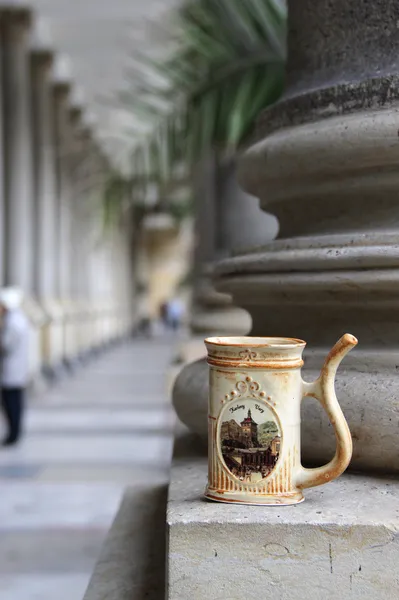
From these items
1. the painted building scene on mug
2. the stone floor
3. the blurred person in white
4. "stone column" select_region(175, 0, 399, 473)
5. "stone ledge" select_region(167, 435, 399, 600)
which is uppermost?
"stone column" select_region(175, 0, 399, 473)

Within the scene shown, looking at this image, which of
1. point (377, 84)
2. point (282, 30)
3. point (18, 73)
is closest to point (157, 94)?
point (282, 30)

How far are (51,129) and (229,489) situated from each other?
44.5ft

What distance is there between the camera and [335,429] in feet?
4.64

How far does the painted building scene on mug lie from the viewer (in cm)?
142

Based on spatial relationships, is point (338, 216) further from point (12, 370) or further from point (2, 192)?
point (2, 192)

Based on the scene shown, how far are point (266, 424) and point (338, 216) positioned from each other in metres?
0.64

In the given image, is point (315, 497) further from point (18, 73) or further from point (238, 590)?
point (18, 73)

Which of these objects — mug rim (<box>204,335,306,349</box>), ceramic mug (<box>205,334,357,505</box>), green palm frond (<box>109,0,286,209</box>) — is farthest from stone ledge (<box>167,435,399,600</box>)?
green palm frond (<box>109,0,286,209</box>)

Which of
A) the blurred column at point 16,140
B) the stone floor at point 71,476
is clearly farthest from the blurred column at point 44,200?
the blurred column at point 16,140

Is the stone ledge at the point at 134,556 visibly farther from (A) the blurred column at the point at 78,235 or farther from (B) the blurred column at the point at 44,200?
(A) the blurred column at the point at 78,235

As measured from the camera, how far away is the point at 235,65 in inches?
174

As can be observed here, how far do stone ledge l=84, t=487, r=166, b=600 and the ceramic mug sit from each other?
1.10ft

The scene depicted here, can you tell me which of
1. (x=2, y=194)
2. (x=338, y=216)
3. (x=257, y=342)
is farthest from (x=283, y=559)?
(x=2, y=194)

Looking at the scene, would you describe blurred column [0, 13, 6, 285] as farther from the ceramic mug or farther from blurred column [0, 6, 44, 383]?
the ceramic mug
